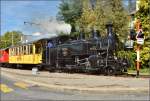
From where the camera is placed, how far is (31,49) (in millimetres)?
34938

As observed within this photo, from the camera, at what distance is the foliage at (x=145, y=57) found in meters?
34.3

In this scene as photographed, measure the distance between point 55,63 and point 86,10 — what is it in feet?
80.1

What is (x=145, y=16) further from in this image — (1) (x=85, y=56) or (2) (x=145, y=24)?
(1) (x=85, y=56)

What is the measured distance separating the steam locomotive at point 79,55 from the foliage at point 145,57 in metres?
6.12

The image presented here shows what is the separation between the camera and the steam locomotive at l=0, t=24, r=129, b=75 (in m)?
25.5

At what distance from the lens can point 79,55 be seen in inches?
1094

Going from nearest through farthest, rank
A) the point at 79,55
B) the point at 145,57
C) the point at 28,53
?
the point at 79,55 < the point at 145,57 < the point at 28,53

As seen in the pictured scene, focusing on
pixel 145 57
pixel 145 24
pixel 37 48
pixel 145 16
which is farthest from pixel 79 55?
pixel 145 16

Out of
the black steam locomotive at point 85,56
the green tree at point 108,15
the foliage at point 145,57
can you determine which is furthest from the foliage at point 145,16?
the green tree at point 108,15

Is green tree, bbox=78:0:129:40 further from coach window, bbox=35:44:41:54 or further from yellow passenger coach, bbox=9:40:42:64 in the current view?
coach window, bbox=35:44:41:54

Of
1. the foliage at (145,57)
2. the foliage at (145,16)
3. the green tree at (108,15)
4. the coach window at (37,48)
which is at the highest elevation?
the green tree at (108,15)

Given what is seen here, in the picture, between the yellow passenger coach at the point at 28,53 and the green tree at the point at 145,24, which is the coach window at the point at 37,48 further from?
the green tree at the point at 145,24

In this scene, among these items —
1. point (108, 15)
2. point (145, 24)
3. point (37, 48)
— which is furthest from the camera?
point (108, 15)

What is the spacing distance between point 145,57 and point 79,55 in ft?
28.3
